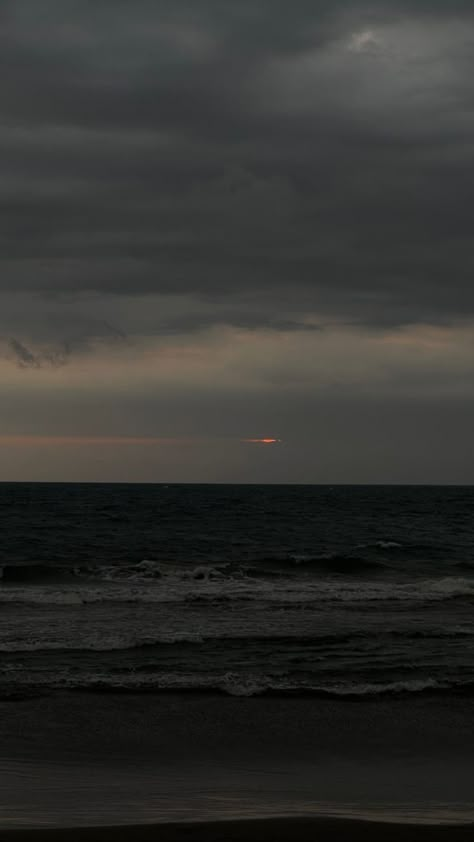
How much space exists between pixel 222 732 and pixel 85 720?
75.7 inches

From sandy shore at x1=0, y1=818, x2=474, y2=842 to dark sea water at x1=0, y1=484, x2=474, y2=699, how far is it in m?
6.12

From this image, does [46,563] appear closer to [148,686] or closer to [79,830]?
[148,686]

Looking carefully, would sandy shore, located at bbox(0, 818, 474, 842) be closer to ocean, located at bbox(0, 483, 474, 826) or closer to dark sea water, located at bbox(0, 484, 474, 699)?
ocean, located at bbox(0, 483, 474, 826)

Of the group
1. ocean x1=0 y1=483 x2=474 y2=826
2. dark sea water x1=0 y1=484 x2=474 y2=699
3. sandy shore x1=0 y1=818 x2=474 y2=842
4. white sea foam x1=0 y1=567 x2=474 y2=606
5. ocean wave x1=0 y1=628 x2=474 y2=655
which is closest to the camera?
sandy shore x1=0 y1=818 x2=474 y2=842

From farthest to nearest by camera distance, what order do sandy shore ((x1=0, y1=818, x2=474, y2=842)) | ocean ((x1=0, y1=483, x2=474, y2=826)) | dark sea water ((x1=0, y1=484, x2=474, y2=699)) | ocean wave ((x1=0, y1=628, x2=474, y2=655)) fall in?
ocean wave ((x1=0, y1=628, x2=474, y2=655)), dark sea water ((x1=0, y1=484, x2=474, y2=699)), ocean ((x1=0, y1=483, x2=474, y2=826)), sandy shore ((x1=0, y1=818, x2=474, y2=842))

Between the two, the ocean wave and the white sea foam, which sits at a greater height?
the ocean wave

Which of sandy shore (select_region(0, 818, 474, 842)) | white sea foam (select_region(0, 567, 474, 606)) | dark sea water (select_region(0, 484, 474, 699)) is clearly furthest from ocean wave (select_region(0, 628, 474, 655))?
sandy shore (select_region(0, 818, 474, 842))

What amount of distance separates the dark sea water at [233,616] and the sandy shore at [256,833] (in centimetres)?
612

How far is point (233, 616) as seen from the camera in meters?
22.8

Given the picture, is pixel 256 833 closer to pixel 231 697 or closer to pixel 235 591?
pixel 231 697

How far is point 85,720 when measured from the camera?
510 inches

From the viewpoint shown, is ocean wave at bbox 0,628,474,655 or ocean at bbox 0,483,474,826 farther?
ocean wave at bbox 0,628,474,655

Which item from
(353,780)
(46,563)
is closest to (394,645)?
(353,780)

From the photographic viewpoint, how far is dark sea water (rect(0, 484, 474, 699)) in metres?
15.3
